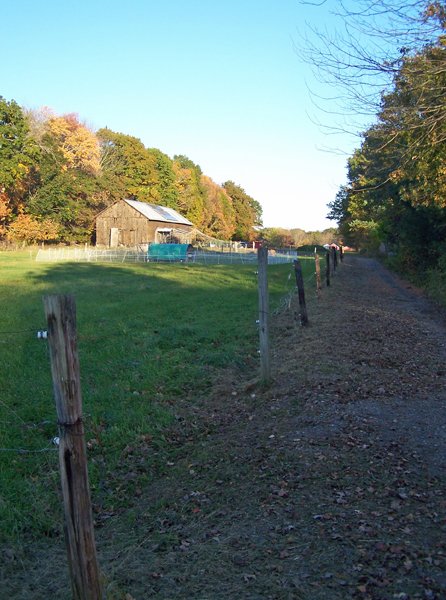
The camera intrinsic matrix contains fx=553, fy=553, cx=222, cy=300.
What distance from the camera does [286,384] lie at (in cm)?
789

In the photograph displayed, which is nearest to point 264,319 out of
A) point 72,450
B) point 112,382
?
point 112,382

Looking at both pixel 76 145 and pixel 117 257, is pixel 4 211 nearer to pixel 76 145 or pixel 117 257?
pixel 76 145

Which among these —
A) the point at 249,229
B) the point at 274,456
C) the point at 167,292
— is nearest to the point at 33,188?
the point at 167,292

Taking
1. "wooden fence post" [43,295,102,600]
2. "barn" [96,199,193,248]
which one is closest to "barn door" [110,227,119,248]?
"barn" [96,199,193,248]

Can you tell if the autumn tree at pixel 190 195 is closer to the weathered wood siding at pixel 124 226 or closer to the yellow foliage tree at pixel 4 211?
the weathered wood siding at pixel 124 226

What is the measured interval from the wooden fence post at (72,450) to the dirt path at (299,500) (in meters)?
0.37

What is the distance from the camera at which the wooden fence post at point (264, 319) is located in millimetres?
7949

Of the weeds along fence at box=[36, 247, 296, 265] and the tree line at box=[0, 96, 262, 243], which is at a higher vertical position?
the tree line at box=[0, 96, 262, 243]

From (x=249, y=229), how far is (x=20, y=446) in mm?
114787

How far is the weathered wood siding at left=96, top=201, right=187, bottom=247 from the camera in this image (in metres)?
64.9

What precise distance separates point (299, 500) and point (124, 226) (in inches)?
2499

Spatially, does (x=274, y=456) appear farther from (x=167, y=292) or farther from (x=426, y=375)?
(x=167, y=292)

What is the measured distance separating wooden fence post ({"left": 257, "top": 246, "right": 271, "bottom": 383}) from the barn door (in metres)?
60.0

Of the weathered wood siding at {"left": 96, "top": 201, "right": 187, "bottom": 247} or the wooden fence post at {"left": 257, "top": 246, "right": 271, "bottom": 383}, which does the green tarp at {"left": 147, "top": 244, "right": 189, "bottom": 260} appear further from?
the wooden fence post at {"left": 257, "top": 246, "right": 271, "bottom": 383}
